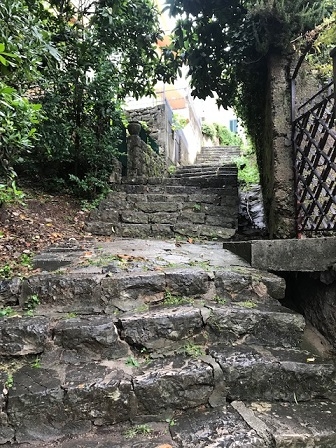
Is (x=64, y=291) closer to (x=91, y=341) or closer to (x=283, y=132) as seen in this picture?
(x=91, y=341)

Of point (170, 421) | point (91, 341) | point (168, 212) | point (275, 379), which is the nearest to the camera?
point (170, 421)

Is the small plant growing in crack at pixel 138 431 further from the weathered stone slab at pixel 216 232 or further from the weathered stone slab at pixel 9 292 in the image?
the weathered stone slab at pixel 216 232

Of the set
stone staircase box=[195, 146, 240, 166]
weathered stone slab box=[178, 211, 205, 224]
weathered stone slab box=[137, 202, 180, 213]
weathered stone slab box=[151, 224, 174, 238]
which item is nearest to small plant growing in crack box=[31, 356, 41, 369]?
weathered stone slab box=[151, 224, 174, 238]

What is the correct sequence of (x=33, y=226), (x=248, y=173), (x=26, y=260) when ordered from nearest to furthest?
(x=26, y=260), (x=33, y=226), (x=248, y=173)

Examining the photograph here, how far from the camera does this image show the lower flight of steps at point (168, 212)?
4.47 metres

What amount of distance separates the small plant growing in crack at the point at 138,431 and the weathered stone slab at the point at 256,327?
0.62m

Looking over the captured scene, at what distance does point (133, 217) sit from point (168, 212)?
55 cm

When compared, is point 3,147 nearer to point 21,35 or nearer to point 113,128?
point 21,35

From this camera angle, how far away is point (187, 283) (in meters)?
2.27

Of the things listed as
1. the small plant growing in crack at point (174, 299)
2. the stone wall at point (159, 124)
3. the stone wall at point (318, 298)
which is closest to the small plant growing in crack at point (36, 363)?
the small plant growing in crack at point (174, 299)

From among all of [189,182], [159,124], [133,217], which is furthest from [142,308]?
[159,124]

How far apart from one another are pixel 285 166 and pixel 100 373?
274cm

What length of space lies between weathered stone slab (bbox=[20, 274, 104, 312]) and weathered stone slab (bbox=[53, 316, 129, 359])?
0.30m

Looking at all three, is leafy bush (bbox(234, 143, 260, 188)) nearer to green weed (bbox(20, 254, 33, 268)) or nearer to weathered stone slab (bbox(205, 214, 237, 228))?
weathered stone slab (bbox(205, 214, 237, 228))
